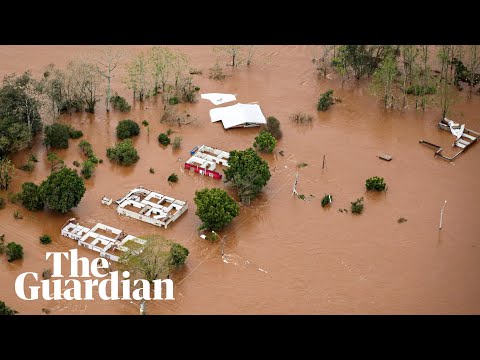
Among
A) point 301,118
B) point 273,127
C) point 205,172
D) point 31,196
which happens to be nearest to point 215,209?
point 205,172

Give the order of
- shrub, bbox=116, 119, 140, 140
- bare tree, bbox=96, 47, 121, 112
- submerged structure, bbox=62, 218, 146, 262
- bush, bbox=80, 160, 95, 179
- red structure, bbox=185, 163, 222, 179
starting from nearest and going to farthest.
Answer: submerged structure, bbox=62, 218, 146, 262 → bush, bbox=80, 160, 95, 179 → red structure, bbox=185, 163, 222, 179 → shrub, bbox=116, 119, 140, 140 → bare tree, bbox=96, 47, 121, 112

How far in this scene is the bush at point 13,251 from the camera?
99.9ft

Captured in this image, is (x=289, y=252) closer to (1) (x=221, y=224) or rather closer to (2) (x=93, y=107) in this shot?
(1) (x=221, y=224)

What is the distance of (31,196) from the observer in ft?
109

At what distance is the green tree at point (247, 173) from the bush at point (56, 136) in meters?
8.46

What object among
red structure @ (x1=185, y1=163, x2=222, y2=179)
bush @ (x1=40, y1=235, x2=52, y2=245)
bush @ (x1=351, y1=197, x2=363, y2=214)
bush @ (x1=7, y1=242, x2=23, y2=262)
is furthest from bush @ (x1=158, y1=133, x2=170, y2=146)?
bush @ (x1=7, y1=242, x2=23, y2=262)

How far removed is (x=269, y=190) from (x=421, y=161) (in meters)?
7.92

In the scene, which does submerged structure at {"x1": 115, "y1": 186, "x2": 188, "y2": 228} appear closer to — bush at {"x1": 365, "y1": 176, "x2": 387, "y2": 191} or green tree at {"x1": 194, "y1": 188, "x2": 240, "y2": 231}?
green tree at {"x1": 194, "y1": 188, "x2": 240, "y2": 231}

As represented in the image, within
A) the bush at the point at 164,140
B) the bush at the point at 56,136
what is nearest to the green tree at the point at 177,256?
the bush at the point at 164,140

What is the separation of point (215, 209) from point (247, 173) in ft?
9.81

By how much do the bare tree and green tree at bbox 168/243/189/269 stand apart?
13709 millimetres

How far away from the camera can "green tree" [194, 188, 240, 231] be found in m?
31.8

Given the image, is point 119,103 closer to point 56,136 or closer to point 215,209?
point 56,136

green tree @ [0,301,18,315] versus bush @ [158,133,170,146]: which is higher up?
bush @ [158,133,170,146]
